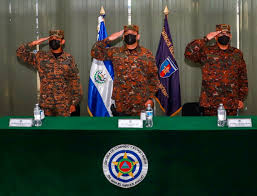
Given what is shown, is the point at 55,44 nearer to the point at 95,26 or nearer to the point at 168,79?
the point at 95,26

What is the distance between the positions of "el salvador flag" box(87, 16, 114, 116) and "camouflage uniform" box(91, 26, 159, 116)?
2.20ft

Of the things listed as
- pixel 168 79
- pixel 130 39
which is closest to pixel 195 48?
pixel 130 39

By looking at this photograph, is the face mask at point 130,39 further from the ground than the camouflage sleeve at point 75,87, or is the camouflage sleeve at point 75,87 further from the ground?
the face mask at point 130,39

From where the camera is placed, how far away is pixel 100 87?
3984 millimetres

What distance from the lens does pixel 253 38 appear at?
13.8 ft

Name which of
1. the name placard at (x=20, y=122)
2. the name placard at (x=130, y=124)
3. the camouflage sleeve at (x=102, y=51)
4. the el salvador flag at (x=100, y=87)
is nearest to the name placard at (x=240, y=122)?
the name placard at (x=130, y=124)

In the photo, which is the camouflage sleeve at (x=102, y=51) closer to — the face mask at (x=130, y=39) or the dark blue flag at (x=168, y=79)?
the face mask at (x=130, y=39)
